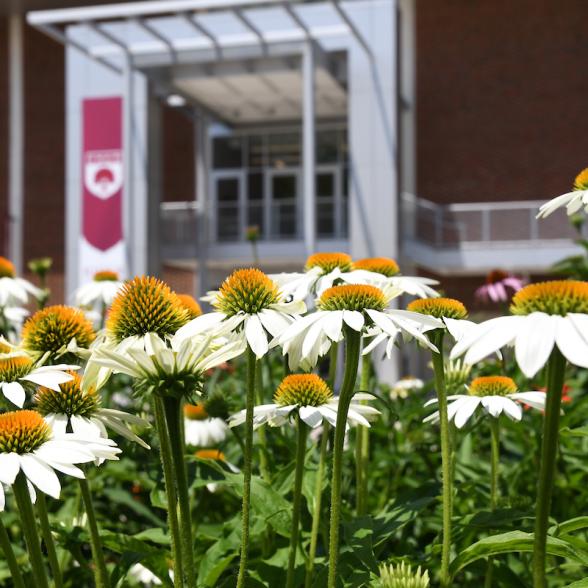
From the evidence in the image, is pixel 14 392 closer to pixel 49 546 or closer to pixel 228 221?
pixel 49 546

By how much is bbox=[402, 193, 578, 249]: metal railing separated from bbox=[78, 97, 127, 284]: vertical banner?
5556mm

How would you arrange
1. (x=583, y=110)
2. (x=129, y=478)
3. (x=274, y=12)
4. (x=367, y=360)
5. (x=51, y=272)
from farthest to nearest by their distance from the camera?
1. (x=51, y=272)
2. (x=583, y=110)
3. (x=274, y=12)
4. (x=129, y=478)
5. (x=367, y=360)

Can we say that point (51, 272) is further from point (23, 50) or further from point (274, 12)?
point (274, 12)

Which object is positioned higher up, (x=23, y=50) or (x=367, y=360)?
(x=23, y=50)

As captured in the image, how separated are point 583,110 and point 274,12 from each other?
26.4ft

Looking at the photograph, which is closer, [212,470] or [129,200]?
[212,470]

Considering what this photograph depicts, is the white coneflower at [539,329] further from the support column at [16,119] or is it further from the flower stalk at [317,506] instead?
Result: the support column at [16,119]

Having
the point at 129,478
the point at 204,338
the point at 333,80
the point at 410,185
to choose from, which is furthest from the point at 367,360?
the point at 410,185

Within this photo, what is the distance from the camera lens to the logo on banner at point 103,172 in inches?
624

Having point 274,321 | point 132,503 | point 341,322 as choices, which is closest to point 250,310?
point 274,321

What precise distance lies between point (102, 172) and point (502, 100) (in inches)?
364

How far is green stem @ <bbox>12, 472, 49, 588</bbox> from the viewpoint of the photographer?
3.80ft

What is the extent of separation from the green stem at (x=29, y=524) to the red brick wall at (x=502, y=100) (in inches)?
765

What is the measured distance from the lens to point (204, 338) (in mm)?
1250
